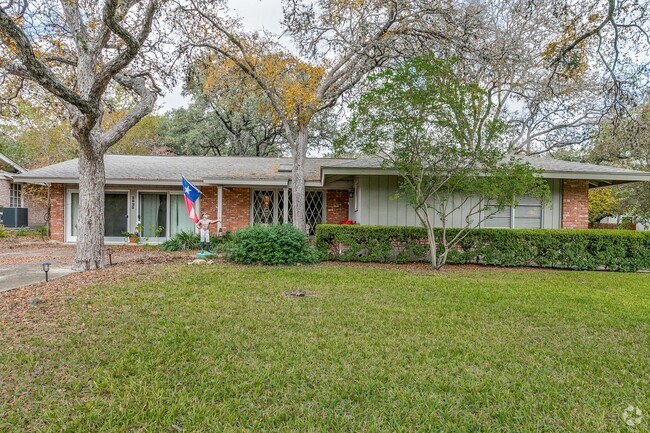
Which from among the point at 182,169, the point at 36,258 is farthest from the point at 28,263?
the point at 182,169

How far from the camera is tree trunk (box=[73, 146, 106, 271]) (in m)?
7.06

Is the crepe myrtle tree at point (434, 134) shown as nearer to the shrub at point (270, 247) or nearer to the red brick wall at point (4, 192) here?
the shrub at point (270, 247)

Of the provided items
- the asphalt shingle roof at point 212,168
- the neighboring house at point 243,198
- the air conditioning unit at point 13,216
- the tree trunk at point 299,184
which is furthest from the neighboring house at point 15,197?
the tree trunk at point 299,184

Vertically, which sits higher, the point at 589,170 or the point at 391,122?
the point at 391,122

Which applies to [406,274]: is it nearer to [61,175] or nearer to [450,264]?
[450,264]

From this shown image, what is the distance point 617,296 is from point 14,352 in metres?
8.54

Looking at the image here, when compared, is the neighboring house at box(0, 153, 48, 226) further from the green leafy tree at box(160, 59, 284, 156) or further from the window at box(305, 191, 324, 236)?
the window at box(305, 191, 324, 236)

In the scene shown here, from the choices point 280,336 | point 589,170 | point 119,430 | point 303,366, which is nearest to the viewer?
point 119,430

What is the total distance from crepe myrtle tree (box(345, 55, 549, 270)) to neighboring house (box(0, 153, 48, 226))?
57.4ft

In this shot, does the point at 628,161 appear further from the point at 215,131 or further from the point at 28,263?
the point at 28,263

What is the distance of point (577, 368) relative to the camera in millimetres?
3209

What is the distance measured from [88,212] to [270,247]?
3851 mm

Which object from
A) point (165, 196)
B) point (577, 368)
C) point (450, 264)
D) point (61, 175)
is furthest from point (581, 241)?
point (61, 175)

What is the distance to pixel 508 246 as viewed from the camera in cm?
918
